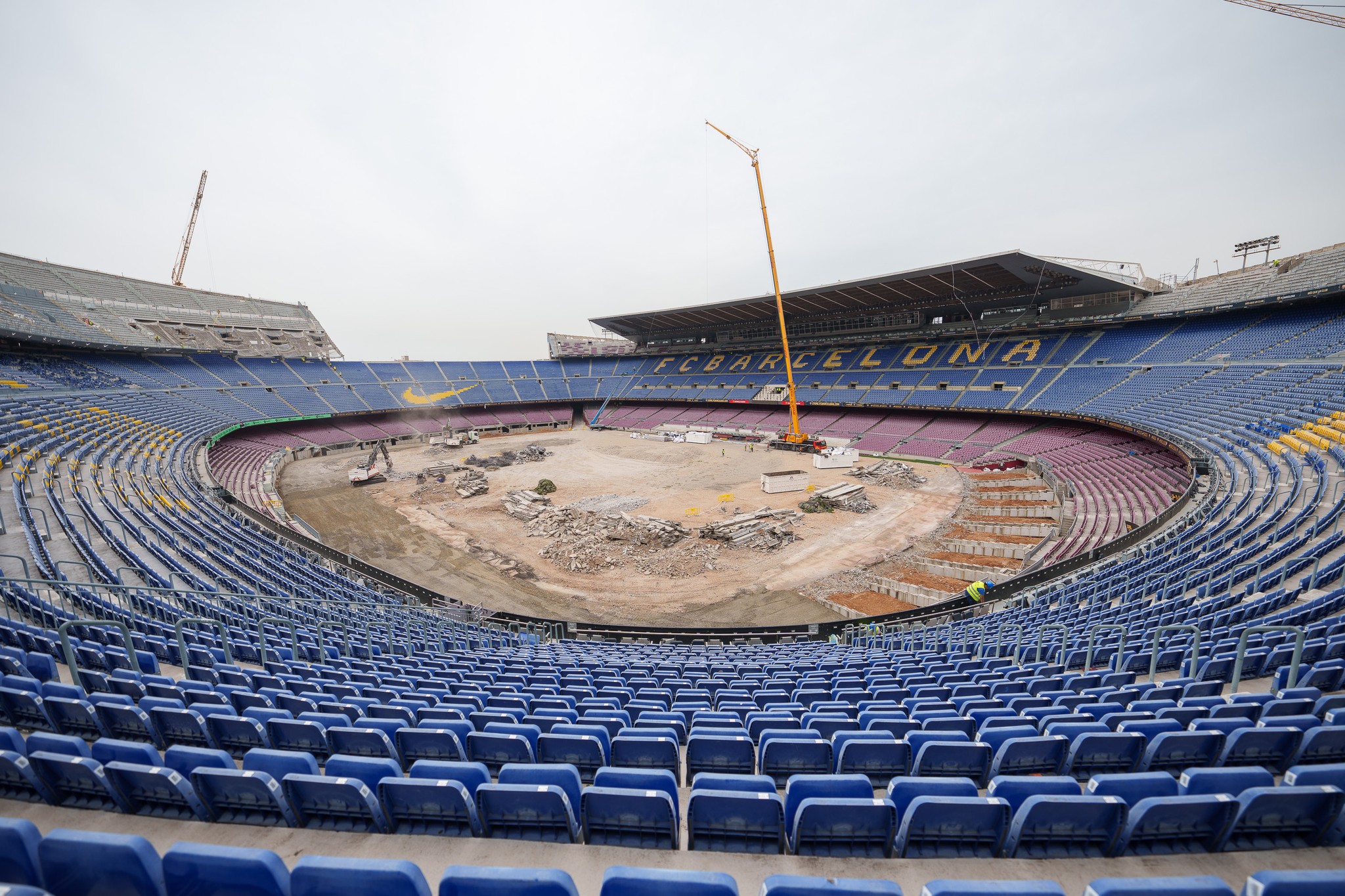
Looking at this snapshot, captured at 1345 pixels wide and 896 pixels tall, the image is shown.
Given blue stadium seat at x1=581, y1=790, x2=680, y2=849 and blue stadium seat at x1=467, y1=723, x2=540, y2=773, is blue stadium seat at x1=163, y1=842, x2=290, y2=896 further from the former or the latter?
blue stadium seat at x1=467, y1=723, x2=540, y2=773

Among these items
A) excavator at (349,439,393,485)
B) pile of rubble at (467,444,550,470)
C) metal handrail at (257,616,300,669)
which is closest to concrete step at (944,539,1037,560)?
metal handrail at (257,616,300,669)

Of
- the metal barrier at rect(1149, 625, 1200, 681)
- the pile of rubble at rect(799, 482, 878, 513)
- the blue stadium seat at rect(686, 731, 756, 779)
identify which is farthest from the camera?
the pile of rubble at rect(799, 482, 878, 513)

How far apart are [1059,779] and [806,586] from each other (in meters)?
14.8

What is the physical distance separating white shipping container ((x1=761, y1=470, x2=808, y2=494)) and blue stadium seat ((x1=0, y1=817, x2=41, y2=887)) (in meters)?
28.8

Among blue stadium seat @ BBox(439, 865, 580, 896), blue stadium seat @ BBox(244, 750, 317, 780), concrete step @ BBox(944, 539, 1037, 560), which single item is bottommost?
concrete step @ BBox(944, 539, 1037, 560)

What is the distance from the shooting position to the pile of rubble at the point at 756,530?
72.6 ft

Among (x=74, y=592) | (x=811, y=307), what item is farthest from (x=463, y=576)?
(x=811, y=307)

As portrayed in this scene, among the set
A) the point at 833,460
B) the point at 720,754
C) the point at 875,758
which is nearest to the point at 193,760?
the point at 720,754

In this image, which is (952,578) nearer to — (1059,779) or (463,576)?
(1059,779)

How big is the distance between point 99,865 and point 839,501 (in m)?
27.1

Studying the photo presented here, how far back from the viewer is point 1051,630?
10711mm

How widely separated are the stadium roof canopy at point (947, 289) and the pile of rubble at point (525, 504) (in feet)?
110

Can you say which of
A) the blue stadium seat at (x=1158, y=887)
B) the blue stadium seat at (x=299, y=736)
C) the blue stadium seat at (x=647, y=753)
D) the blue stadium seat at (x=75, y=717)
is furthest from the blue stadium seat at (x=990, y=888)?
the blue stadium seat at (x=75, y=717)

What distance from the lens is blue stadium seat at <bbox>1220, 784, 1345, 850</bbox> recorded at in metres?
3.09
